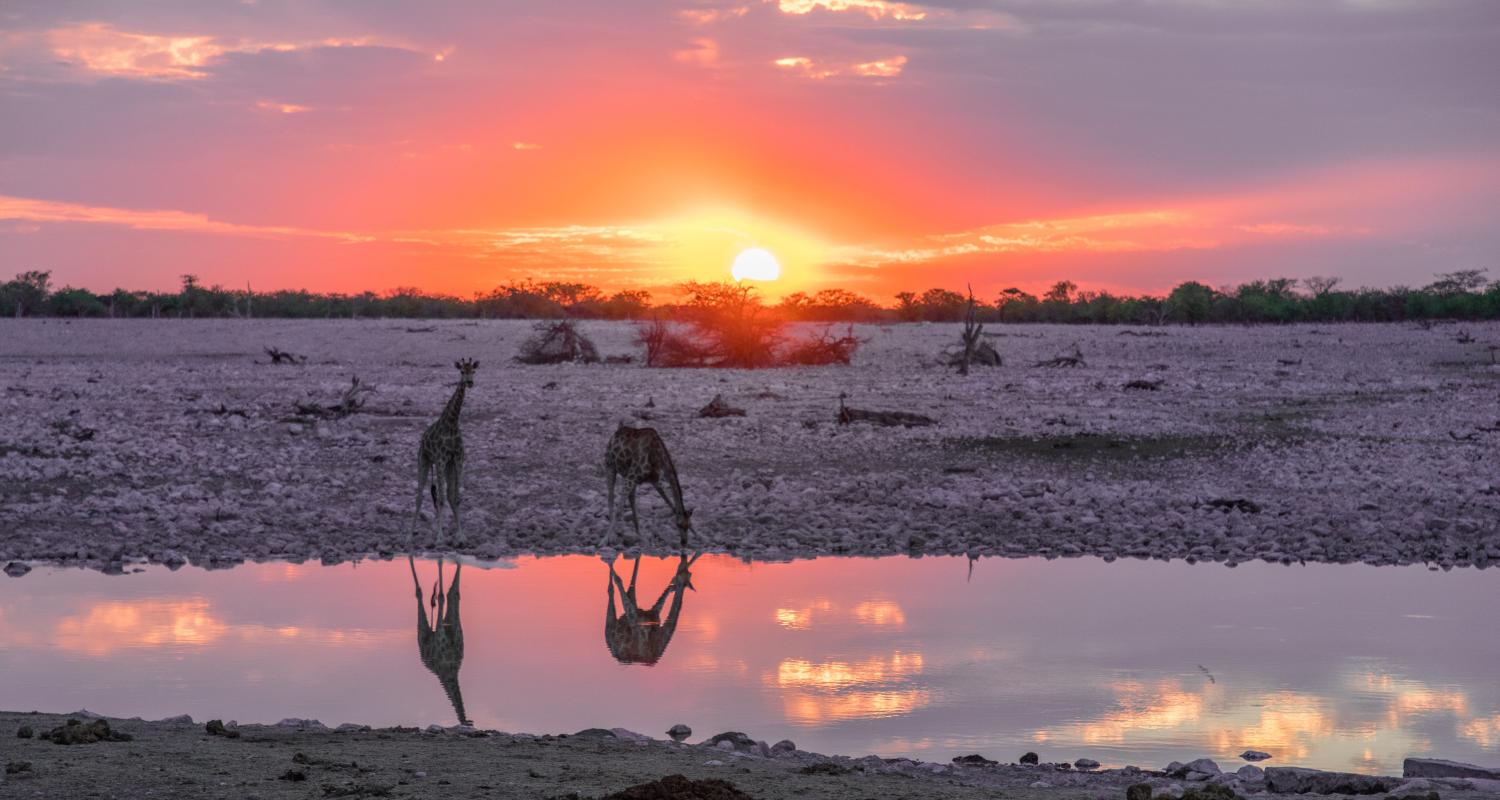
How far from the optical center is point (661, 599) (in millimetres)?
13523

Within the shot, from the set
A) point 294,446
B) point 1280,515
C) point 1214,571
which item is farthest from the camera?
point 294,446

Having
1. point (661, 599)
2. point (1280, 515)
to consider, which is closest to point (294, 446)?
point (661, 599)

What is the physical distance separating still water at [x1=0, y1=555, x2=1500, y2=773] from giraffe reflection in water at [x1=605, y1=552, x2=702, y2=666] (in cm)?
4

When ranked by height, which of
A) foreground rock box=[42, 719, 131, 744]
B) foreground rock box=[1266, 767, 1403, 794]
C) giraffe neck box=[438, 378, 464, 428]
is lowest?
foreground rock box=[1266, 767, 1403, 794]

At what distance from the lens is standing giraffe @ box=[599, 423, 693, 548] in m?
15.4

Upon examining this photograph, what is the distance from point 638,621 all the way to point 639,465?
9.74 feet

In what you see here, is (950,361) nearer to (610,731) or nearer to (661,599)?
(661,599)

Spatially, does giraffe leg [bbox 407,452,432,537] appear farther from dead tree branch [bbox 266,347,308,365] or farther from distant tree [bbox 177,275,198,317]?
distant tree [bbox 177,275,198,317]

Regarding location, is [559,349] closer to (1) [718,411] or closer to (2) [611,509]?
(1) [718,411]

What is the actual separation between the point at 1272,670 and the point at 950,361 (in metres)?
26.7

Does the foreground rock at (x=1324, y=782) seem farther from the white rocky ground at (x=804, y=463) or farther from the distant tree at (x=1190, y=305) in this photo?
the distant tree at (x=1190, y=305)

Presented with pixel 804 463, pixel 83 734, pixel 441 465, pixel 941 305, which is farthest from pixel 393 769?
pixel 941 305

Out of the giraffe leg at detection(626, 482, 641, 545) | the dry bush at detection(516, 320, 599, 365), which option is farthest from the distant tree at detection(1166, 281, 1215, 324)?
the giraffe leg at detection(626, 482, 641, 545)

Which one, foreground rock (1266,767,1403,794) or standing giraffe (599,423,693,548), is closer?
foreground rock (1266,767,1403,794)
